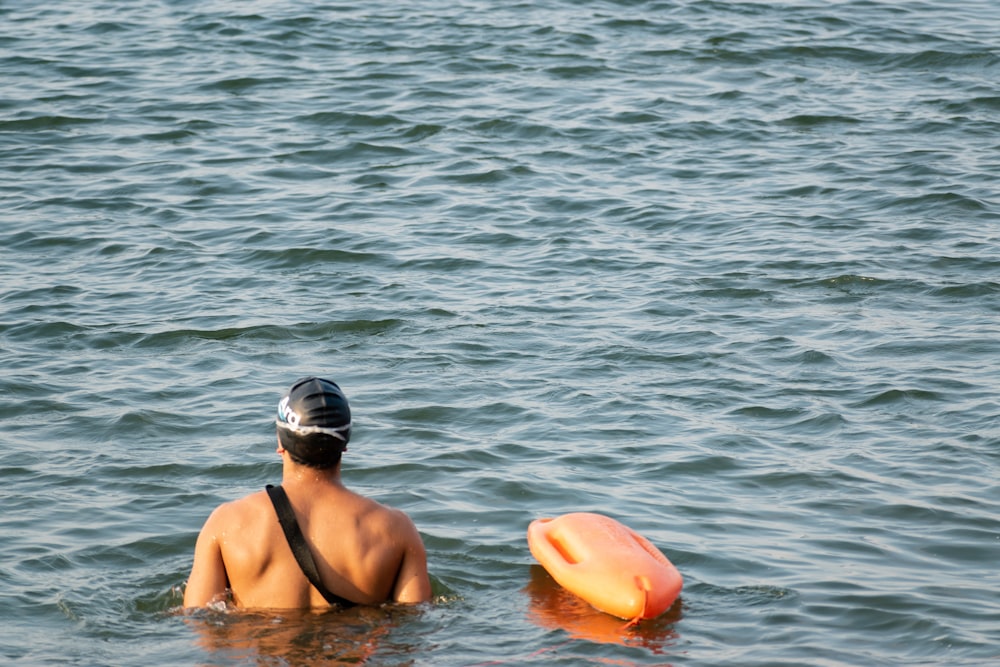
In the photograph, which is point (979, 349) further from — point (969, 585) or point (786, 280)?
point (969, 585)

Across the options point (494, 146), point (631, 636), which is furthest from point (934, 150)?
point (631, 636)

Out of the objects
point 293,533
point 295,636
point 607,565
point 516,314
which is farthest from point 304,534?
point 516,314

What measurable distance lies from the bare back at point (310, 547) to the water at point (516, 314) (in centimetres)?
16

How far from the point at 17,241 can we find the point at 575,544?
23.7 feet

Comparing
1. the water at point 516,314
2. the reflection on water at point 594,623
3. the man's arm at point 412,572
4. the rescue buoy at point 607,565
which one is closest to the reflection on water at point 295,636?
the water at point 516,314

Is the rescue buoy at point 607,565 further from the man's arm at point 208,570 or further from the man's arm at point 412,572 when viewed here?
the man's arm at point 208,570

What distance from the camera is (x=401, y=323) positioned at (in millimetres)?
10469

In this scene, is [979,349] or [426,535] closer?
[426,535]

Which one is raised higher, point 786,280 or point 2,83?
point 2,83

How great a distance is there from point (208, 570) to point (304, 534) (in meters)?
0.43

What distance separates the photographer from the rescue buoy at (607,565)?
615 centimetres

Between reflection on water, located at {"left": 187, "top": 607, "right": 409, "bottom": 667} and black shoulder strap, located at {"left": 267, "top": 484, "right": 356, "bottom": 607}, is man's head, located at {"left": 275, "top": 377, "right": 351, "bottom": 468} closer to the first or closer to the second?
black shoulder strap, located at {"left": 267, "top": 484, "right": 356, "bottom": 607}

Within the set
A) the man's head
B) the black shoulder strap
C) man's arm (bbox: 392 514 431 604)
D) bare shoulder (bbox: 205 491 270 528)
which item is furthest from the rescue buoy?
bare shoulder (bbox: 205 491 270 528)

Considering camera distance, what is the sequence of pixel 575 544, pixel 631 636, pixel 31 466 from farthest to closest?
pixel 31 466 → pixel 575 544 → pixel 631 636
